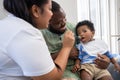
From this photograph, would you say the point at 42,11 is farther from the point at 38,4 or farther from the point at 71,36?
the point at 71,36

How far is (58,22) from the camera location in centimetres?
153

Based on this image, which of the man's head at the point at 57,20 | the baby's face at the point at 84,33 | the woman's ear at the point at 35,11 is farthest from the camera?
the baby's face at the point at 84,33

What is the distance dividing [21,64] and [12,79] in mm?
112

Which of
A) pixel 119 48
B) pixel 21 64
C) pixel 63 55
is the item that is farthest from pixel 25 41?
pixel 119 48

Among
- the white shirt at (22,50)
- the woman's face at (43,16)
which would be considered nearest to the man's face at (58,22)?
the woman's face at (43,16)

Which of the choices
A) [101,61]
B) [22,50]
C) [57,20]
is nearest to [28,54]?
[22,50]

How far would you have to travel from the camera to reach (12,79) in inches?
33.5

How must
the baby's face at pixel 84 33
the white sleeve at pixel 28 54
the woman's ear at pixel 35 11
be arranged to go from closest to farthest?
the white sleeve at pixel 28 54 → the woman's ear at pixel 35 11 → the baby's face at pixel 84 33

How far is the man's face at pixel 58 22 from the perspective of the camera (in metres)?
1.52

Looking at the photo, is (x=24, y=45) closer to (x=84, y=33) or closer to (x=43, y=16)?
(x=43, y=16)

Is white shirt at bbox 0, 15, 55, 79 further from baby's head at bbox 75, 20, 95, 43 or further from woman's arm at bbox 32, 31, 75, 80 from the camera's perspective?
baby's head at bbox 75, 20, 95, 43

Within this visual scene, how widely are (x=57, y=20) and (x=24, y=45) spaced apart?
799 mm

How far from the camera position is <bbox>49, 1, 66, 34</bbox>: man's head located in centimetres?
152

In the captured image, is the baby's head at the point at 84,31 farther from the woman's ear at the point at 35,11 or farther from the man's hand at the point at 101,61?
the woman's ear at the point at 35,11
